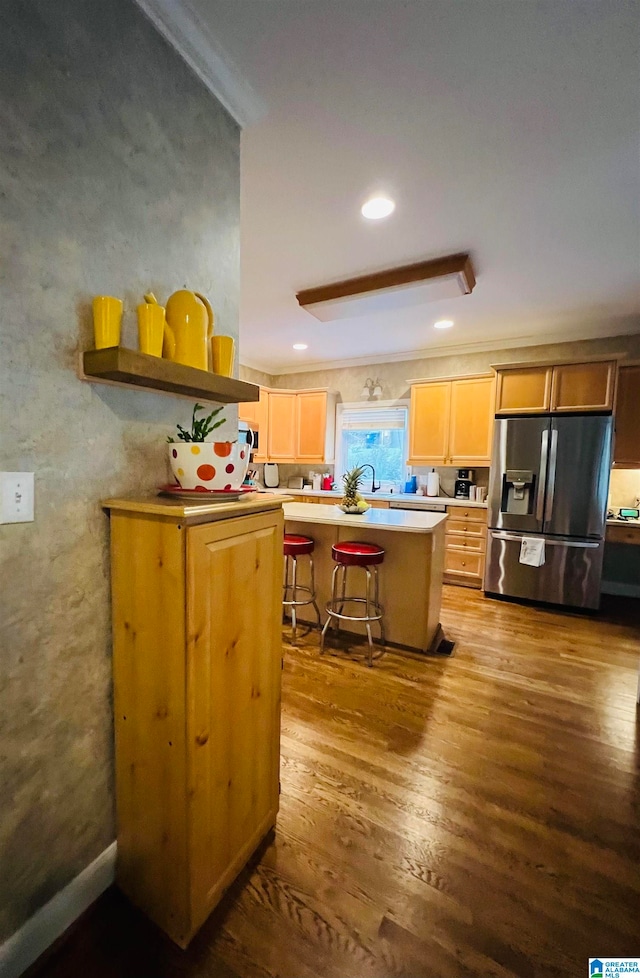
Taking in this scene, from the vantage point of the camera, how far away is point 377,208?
2127 mm

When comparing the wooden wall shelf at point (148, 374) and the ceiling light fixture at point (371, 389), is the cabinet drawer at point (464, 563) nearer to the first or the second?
the ceiling light fixture at point (371, 389)

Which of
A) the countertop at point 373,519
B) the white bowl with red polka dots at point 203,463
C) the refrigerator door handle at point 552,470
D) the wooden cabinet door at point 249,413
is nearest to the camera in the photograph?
the white bowl with red polka dots at point 203,463

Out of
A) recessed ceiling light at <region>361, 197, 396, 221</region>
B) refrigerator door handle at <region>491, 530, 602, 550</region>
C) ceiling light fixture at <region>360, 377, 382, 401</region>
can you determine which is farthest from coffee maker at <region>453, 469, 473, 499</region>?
recessed ceiling light at <region>361, 197, 396, 221</region>

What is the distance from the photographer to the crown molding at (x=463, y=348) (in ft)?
12.9

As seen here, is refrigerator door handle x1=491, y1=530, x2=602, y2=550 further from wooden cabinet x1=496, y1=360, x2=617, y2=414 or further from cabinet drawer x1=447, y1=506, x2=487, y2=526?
wooden cabinet x1=496, y1=360, x2=617, y2=414

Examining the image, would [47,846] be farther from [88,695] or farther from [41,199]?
[41,199]

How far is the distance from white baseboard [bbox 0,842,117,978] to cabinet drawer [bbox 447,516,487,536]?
3.84 metres

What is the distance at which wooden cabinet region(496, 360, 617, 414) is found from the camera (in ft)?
11.5

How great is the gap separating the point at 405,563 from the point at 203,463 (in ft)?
6.62

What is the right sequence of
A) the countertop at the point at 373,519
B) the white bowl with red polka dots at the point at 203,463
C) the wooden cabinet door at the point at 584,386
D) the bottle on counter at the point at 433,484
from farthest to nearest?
the bottle on counter at the point at 433,484
the wooden cabinet door at the point at 584,386
the countertop at the point at 373,519
the white bowl with red polka dots at the point at 203,463

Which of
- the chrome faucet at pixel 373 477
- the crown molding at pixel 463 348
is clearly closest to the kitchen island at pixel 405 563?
the chrome faucet at pixel 373 477

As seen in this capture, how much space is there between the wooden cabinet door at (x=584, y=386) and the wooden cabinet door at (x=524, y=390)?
0.07m

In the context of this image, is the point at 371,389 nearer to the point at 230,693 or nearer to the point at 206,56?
the point at 206,56

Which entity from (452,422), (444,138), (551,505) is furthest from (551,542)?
(444,138)
